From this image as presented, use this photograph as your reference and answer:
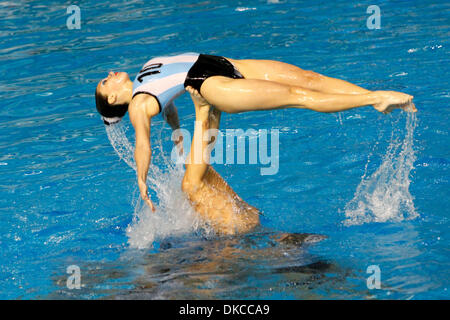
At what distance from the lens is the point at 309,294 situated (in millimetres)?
3893

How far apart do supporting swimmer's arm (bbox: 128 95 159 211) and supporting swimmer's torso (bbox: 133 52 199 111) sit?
0.06 metres

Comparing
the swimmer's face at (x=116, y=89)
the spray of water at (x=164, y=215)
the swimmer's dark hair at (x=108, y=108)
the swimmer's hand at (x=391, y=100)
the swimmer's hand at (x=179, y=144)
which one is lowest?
the spray of water at (x=164, y=215)

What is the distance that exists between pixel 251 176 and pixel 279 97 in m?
1.83

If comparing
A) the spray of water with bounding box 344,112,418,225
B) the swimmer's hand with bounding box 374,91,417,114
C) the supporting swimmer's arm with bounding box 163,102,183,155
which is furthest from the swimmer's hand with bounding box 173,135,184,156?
the swimmer's hand with bounding box 374,91,417,114

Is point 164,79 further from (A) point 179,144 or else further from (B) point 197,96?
(A) point 179,144

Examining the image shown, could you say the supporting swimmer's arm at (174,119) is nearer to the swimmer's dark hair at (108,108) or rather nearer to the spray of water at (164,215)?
the spray of water at (164,215)

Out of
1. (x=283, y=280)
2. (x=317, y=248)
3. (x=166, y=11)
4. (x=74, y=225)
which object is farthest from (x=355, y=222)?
(x=166, y=11)

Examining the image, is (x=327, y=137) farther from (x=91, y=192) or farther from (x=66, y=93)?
(x=66, y=93)

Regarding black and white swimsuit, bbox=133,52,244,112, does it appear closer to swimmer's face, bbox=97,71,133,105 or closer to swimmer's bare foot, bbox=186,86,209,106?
swimmer's bare foot, bbox=186,86,209,106

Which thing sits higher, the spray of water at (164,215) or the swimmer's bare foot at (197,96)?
the swimmer's bare foot at (197,96)

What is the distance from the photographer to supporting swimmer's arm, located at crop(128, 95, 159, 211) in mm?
4402

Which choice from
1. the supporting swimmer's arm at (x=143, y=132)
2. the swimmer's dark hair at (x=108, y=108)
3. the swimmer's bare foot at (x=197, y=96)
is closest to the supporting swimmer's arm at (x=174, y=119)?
the swimmer's dark hair at (x=108, y=108)

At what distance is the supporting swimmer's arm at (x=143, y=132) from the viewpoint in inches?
173

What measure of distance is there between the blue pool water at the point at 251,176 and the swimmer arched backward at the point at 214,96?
0.90 feet
